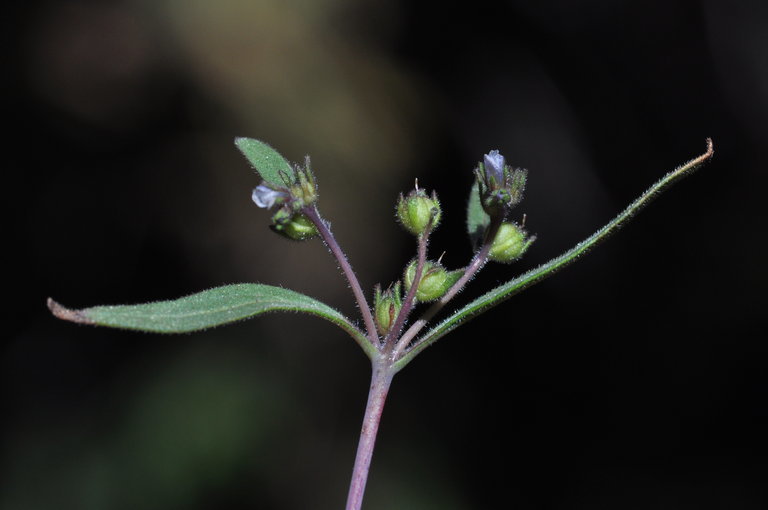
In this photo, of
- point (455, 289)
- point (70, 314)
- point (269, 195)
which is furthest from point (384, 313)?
point (70, 314)

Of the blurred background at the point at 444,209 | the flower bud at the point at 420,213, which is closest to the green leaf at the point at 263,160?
the flower bud at the point at 420,213

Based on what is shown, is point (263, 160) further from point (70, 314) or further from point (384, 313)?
point (70, 314)

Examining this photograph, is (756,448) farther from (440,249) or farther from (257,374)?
(257,374)

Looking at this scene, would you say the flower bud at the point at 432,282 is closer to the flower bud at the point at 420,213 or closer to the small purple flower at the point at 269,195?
→ the flower bud at the point at 420,213

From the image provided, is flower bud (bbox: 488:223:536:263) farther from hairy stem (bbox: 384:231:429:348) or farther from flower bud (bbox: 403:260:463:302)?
hairy stem (bbox: 384:231:429:348)

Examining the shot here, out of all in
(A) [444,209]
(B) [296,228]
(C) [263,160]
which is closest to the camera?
(B) [296,228]

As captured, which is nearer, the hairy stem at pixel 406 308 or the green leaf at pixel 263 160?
the hairy stem at pixel 406 308
